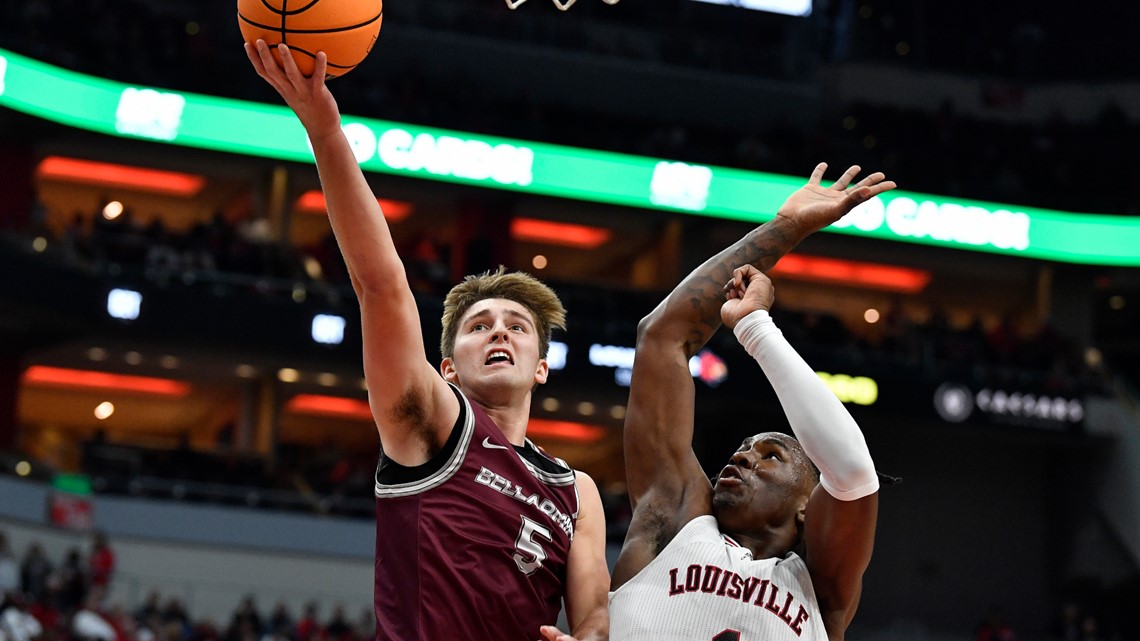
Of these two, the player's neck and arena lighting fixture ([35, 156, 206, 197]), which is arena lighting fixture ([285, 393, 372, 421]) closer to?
arena lighting fixture ([35, 156, 206, 197])

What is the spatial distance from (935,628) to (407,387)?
27.2m

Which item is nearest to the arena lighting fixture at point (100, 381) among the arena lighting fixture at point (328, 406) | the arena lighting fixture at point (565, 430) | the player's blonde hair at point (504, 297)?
the arena lighting fixture at point (328, 406)

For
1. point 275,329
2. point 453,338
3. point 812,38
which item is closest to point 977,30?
point 812,38

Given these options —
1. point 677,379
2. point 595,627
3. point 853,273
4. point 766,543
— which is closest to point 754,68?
point 853,273

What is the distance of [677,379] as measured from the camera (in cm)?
515

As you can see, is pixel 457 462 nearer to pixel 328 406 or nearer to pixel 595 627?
pixel 595 627

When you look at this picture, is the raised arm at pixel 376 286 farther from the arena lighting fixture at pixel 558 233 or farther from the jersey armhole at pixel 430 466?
the arena lighting fixture at pixel 558 233

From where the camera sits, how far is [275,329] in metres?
26.0

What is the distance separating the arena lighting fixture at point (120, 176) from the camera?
2980 centimetres

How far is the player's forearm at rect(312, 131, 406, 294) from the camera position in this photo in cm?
424

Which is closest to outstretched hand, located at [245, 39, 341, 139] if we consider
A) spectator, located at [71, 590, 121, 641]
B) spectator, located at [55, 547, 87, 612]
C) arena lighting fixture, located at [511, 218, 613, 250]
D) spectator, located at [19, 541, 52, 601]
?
spectator, located at [71, 590, 121, 641]

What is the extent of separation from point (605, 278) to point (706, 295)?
28522 mm

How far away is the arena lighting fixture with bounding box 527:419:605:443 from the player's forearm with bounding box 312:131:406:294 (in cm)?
2764

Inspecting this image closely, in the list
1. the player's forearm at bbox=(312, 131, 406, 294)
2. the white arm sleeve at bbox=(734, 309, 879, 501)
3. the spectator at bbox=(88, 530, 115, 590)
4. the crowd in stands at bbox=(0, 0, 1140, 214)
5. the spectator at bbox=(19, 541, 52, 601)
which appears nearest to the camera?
the player's forearm at bbox=(312, 131, 406, 294)
